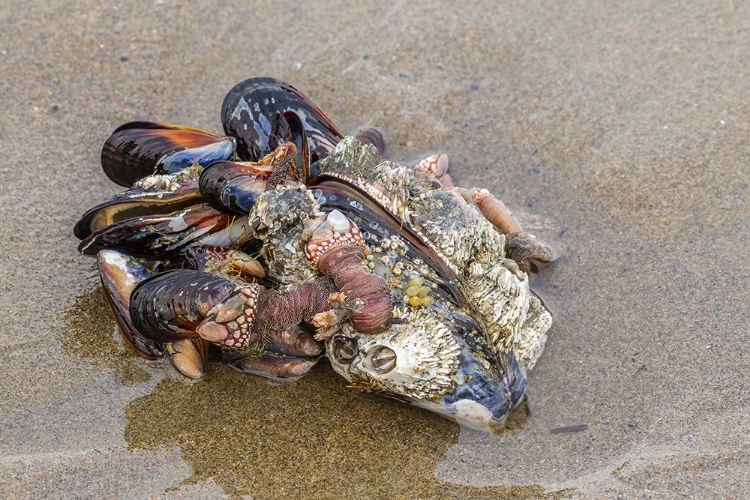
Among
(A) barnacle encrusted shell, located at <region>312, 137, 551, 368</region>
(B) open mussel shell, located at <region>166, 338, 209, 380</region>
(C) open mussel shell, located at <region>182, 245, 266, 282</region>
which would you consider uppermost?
(A) barnacle encrusted shell, located at <region>312, 137, 551, 368</region>

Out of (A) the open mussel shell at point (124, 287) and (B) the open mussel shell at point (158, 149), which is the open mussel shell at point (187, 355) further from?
(B) the open mussel shell at point (158, 149)

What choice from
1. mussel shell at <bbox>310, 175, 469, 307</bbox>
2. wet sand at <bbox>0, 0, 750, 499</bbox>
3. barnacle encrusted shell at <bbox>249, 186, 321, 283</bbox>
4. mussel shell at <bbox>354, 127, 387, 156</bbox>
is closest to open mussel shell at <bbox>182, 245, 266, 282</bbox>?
barnacle encrusted shell at <bbox>249, 186, 321, 283</bbox>

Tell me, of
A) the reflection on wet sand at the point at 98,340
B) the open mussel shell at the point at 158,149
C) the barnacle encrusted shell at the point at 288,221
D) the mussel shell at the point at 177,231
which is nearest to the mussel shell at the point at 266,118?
the open mussel shell at the point at 158,149

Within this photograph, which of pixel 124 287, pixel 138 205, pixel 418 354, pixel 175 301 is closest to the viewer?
pixel 175 301

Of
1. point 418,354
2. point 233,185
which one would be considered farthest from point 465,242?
point 233,185

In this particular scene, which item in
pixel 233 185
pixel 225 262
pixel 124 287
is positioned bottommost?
pixel 124 287

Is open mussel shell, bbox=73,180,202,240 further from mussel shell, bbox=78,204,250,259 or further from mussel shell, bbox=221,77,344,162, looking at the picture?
mussel shell, bbox=221,77,344,162

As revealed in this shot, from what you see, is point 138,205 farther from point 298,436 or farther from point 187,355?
point 298,436
